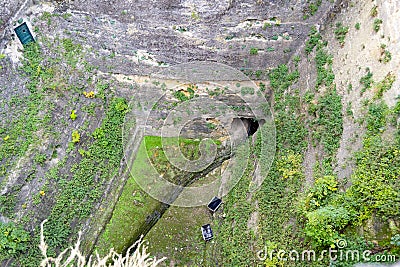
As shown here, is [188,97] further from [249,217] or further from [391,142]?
[391,142]

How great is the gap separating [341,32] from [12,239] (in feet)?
30.2

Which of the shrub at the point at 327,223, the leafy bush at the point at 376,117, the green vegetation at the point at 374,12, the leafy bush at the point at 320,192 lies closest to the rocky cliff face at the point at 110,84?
the green vegetation at the point at 374,12

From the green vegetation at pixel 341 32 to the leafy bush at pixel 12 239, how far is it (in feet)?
29.0

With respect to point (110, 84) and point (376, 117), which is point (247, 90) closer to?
point (110, 84)

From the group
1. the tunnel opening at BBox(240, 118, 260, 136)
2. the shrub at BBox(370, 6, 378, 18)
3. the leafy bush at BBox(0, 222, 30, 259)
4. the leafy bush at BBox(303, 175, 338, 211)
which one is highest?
the shrub at BBox(370, 6, 378, 18)

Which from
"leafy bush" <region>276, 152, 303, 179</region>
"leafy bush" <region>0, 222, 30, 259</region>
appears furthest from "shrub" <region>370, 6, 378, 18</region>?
"leafy bush" <region>0, 222, 30, 259</region>

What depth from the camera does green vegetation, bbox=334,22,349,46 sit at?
7941 mm

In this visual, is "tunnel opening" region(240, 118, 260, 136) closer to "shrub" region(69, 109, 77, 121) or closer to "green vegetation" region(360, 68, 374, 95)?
"green vegetation" region(360, 68, 374, 95)

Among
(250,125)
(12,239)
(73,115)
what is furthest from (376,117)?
(12,239)

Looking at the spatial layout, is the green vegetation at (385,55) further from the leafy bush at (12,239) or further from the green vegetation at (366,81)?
the leafy bush at (12,239)

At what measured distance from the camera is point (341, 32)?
8.00 meters

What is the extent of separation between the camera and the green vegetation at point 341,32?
794 cm

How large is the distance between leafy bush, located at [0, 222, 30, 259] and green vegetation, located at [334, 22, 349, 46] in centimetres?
885

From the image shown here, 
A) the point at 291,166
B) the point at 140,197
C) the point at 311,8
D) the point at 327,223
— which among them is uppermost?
the point at 311,8
